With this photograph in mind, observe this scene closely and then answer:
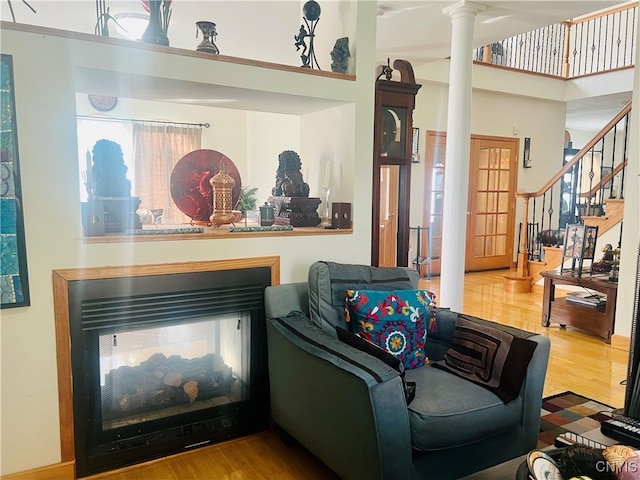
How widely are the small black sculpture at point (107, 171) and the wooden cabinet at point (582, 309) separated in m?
3.66

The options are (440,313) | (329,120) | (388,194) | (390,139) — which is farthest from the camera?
(388,194)

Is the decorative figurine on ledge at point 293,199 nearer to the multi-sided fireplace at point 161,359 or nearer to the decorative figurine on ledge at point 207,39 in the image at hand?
the multi-sided fireplace at point 161,359

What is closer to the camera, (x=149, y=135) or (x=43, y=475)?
(x=43, y=475)

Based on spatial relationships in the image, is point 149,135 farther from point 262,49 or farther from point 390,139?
point 390,139

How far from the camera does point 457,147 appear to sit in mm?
3793

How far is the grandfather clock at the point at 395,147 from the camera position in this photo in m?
3.02

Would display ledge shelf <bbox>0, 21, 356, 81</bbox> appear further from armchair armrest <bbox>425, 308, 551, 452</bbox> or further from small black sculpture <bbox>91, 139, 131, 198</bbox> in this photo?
armchair armrest <bbox>425, 308, 551, 452</bbox>

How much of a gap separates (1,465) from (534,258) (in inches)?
240

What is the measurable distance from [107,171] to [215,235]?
529 mm

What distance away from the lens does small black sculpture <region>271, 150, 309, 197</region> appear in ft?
8.93

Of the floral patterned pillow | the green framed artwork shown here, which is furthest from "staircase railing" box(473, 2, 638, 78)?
the green framed artwork

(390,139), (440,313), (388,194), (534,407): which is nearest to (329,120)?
(390,139)

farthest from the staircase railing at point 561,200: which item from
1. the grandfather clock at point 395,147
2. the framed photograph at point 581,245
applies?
the grandfather clock at point 395,147

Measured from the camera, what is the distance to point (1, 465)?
1.89 meters
